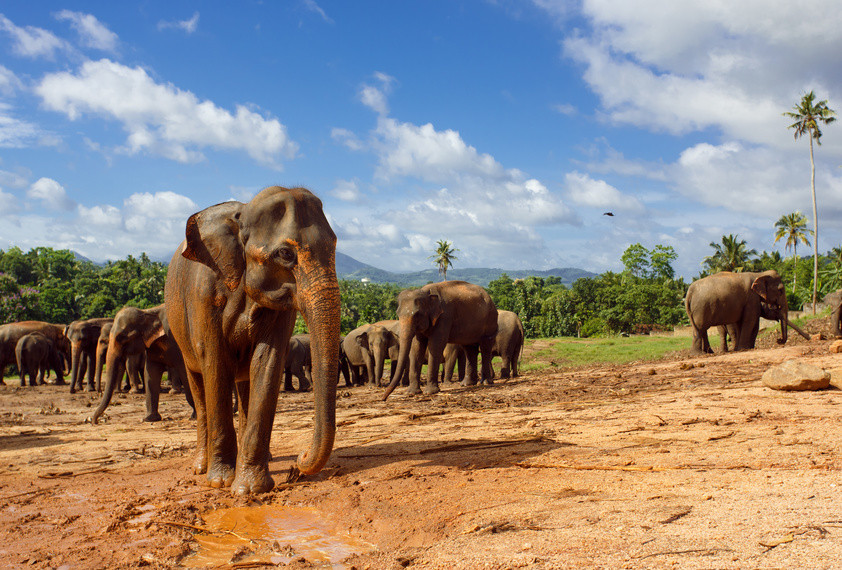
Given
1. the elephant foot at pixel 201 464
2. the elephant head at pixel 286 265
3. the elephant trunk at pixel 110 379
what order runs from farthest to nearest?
the elephant trunk at pixel 110 379, the elephant foot at pixel 201 464, the elephant head at pixel 286 265

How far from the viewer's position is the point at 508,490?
18.9 feet

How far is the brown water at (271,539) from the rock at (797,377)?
7.60 m

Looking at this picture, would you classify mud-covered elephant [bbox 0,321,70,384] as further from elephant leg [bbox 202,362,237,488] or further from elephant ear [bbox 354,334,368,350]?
elephant leg [bbox 202,362,237,488]

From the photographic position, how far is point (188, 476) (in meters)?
7.49

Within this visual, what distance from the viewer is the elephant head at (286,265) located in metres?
5.99

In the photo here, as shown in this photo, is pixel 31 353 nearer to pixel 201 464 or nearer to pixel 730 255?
pixel 201 464

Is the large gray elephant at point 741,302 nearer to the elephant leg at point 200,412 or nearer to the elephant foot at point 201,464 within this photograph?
the elephant leg at point 200,412

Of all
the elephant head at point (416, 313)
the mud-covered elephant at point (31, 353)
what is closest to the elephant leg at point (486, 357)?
the elephant head at point (416, 313)

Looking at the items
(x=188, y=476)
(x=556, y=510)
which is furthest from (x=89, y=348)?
(x=556, y=510)

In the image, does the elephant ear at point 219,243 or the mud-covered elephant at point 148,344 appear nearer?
the elephant ear at point 219,243

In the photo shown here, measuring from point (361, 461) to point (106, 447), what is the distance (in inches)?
177

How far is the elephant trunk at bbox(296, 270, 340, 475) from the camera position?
5.82m

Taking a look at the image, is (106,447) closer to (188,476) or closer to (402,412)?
(188,476)

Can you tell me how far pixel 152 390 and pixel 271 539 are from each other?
404 inches
